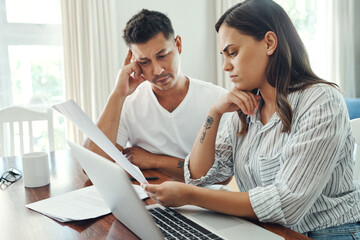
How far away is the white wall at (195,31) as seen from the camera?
3.41 metres

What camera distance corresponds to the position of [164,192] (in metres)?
0.85

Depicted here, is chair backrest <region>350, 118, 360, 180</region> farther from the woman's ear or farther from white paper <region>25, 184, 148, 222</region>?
white paper <region>25, 184, 148, 222</region>

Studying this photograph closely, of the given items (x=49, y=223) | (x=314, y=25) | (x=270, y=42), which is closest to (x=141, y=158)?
(x=49, y=223)

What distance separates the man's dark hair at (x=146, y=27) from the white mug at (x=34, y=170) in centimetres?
66

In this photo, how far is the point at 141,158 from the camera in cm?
140

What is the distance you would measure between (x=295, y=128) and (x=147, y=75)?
85 cm

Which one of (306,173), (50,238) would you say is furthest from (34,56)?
(306,173)

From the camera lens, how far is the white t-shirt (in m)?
1.60

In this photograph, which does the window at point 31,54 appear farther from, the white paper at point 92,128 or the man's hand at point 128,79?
the white paper at point 92,128

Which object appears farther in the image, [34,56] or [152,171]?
[34,56]

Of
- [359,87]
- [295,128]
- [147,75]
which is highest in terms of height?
[147,75]

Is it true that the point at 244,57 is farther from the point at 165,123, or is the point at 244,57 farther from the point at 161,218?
the point at 165,123

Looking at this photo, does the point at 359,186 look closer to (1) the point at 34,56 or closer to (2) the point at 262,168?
(2) the point at 262,168

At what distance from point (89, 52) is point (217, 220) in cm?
252
